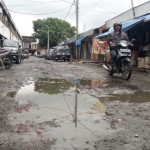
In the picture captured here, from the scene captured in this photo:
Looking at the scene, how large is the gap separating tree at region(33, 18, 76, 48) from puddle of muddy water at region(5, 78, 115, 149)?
186 ft

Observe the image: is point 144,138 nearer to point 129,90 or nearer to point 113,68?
point 129,90

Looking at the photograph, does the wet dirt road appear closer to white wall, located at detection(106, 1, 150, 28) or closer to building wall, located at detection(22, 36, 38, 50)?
white wall, located at detection(106, 1, 150, 28)

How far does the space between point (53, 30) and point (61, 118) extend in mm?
58823

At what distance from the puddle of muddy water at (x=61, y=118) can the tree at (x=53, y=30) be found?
186ft

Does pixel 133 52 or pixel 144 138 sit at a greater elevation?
pixel 133 52

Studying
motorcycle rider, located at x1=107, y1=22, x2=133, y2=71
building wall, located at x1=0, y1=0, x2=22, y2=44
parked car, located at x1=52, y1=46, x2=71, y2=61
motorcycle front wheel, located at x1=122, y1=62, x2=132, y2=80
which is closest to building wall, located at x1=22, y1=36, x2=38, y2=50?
building wall, located at x1=0, y1=0, x2=22, y2=44

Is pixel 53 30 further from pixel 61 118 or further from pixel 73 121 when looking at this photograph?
pixel 73 121

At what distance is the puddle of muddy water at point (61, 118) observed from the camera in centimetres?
274

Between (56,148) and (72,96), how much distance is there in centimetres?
265

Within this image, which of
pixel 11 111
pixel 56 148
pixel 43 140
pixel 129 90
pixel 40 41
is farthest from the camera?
pixel 40 41

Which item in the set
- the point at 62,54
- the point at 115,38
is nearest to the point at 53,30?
the point at 62,54

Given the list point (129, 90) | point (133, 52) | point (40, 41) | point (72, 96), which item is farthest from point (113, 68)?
point (40, 41)

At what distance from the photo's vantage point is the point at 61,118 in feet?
11.3

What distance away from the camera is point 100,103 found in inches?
Answer: 174
